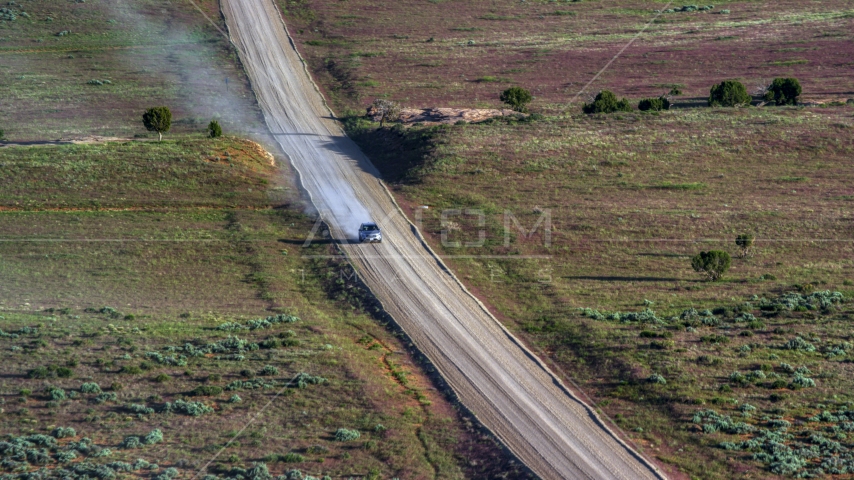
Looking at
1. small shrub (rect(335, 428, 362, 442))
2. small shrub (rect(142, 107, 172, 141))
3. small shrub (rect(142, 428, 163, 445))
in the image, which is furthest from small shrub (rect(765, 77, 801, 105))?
small shrub (rect(142, 428, 163, 445))

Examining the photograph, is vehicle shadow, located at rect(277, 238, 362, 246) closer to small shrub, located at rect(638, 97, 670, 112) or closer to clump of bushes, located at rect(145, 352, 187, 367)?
clump of bushes, located at rect(145, 352, 187, 367)

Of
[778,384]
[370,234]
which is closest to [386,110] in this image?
[370,234]

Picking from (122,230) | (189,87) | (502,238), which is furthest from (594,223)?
(189,87)

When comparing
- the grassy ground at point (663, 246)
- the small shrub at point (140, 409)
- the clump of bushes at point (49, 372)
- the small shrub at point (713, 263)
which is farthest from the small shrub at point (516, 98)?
the small shrub at point (140, 409)

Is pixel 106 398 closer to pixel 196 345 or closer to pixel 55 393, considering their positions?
pixel 55 393

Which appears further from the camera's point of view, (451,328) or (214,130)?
(214,130)

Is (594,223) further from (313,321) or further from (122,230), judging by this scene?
(122,230)
